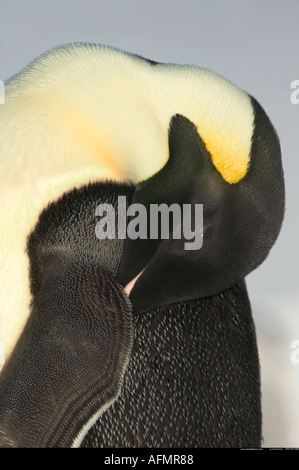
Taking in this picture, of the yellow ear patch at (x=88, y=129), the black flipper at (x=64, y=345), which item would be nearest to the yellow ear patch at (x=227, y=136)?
the yellow ear patch at (x=88, y=129)

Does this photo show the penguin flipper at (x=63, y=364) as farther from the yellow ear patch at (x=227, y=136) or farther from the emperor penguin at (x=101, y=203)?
the yellow ear patch at (x=227, y=136)

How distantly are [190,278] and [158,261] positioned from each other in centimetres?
5

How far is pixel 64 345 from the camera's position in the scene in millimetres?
799

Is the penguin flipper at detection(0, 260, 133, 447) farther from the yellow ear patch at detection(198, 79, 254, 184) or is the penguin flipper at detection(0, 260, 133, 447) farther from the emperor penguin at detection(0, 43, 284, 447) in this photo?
the yellow ear patch at detection(198, 79, 254, 184)

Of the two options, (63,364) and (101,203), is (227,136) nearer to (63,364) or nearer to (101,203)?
(101,203)

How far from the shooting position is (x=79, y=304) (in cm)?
82

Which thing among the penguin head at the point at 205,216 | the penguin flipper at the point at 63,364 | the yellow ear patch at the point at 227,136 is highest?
the yellow ear patch at the point at 227,136

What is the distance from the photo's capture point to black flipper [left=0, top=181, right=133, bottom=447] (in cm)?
78

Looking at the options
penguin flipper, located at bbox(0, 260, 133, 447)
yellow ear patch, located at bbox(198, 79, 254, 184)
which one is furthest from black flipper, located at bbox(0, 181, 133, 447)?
yellow ear patch, located at bbox(198, 79, 254, 184)

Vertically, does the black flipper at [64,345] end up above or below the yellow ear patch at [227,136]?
below

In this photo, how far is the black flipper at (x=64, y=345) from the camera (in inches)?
30.9
